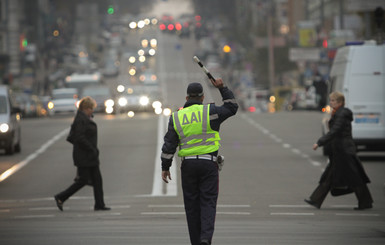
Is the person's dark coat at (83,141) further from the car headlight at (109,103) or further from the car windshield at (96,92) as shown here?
the car windshield at (96,92)

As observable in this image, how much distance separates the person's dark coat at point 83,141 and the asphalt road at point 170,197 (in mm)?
728

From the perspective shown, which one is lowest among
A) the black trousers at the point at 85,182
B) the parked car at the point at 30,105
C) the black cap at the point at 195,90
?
the parked car at the point at 30,105

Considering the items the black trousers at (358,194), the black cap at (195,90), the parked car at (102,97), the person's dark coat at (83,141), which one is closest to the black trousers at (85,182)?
the person's dark coat at (83,141)

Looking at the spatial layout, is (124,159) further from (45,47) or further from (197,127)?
(45,47)

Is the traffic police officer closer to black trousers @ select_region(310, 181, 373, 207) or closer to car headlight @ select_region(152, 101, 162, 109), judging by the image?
black trousers @ select_region(310, 181, 373, 207)

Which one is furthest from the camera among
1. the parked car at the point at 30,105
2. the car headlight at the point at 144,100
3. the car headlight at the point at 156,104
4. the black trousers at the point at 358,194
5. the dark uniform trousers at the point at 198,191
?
the parked car at the point at 30,105

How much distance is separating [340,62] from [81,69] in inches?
4253

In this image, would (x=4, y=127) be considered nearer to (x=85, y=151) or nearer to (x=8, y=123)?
(x=8, y=123)

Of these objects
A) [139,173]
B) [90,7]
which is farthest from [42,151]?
[90,7]

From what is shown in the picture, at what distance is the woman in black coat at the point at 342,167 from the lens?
15375 millimetres

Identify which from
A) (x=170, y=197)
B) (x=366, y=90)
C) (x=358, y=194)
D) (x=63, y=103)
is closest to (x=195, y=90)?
(x=358, y=194)

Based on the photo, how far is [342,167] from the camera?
15.4m

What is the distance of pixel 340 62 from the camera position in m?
24.7

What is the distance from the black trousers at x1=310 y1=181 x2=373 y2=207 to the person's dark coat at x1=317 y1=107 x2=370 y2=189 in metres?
0.07
